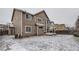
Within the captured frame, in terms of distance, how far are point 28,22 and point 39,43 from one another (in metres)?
0.37

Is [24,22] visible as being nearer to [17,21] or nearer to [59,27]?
[17,21]

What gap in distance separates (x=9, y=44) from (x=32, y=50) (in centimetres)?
37

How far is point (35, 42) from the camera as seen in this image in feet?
7.08

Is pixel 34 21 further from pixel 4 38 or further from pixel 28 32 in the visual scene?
pixel 4 38

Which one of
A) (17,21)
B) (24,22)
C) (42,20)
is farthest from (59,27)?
(17,21)

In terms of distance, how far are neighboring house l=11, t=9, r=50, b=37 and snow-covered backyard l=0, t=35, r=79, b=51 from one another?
11 centimetres

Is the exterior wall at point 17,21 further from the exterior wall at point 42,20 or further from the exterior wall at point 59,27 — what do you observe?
the exterior wall at point 59,27

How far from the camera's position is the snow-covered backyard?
2.13 metres

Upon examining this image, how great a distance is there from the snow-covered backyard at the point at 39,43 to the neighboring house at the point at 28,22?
11 centimetres

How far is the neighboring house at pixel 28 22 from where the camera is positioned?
2164mm

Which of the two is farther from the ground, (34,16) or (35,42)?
(34,16)

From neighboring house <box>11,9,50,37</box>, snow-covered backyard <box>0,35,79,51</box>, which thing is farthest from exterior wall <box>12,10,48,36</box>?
snow-covered backyard <box>0,35,79,51</box>
